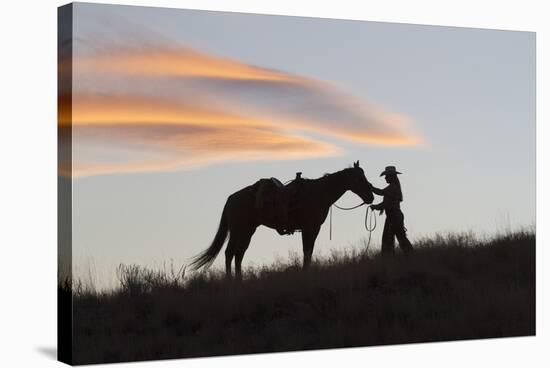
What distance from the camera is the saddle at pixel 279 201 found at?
14.7 meters

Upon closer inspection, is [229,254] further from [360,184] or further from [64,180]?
[64,180]

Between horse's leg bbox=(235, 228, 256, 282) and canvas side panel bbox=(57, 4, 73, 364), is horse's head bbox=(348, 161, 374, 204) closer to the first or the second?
horse's leg bbox=(235, 228, 256, 282)

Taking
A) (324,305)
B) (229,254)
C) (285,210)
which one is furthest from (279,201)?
(324,305)

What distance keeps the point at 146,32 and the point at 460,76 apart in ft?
13.4

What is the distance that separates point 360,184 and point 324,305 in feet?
4.94

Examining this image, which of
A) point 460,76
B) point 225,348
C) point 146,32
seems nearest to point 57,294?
point 225,348

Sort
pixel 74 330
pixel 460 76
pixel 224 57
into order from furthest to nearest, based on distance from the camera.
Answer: pixel 460 76 → pixel 224 57 → pixel 74 330

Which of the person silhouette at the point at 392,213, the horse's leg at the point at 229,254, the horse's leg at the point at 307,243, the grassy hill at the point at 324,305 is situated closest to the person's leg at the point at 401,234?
the person silhouette at the point at 392,213

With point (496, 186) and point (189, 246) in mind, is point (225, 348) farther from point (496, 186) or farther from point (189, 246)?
point (496, 186)

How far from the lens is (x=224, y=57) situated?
14.5 metres

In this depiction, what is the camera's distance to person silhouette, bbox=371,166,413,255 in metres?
15.4

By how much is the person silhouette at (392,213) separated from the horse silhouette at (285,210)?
0.18 m

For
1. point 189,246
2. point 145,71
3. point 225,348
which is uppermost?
point 145,71

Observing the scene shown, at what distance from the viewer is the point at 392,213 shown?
1540 centimetres
